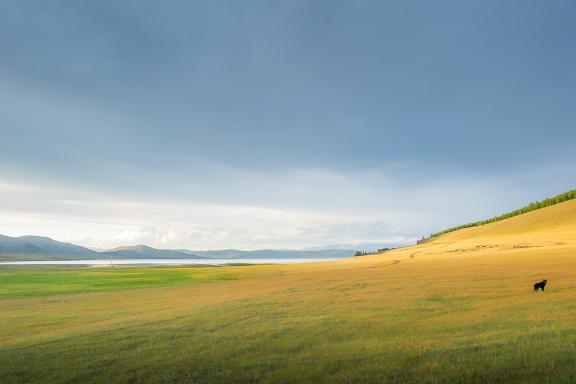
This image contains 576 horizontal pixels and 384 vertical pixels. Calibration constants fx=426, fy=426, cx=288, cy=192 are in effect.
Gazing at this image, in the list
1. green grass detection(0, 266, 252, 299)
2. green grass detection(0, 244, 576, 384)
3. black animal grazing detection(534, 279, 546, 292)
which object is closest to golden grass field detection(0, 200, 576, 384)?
green grass detection(0, 244, 576, 384)

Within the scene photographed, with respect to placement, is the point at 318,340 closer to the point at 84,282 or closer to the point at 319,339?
the point at 319,339

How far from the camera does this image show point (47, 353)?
18672 millimetres

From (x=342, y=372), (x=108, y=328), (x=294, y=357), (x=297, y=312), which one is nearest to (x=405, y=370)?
(x=342, y=372)

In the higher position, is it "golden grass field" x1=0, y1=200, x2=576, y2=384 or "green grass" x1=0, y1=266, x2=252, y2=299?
"golden grass field" x1=0, y1=200, x2=576, y2=384

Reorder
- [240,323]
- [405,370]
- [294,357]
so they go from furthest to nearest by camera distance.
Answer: [240,323], [294,357], [405,370]

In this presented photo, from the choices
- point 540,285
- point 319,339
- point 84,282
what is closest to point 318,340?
point 319,339

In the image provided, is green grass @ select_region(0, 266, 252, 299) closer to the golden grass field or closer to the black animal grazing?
the golden grass field

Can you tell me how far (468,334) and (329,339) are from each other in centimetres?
599

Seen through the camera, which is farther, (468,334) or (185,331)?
(185,331)

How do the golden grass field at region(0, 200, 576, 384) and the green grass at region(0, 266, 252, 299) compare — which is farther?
the green grass at region(0, 266, 252, 299)

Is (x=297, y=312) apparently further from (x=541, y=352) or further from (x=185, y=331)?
(x=541, y=352)

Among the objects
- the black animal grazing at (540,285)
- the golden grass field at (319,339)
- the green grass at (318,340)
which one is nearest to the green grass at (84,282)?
the golden grass field at (319,339)

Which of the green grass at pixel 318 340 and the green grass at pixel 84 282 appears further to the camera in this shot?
the green grass at pixel 84 282

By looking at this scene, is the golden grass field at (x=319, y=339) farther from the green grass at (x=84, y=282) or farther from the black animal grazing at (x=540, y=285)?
the green grass at (x=84, y=282)
